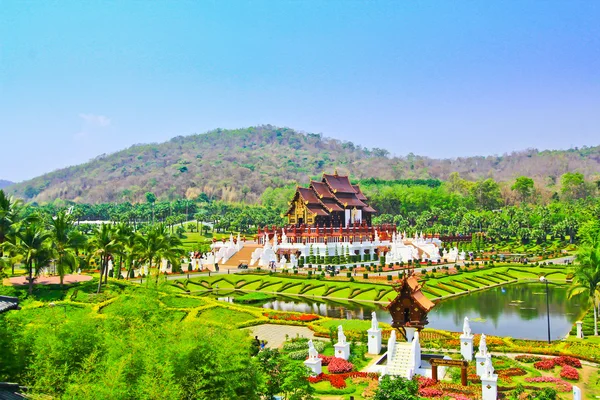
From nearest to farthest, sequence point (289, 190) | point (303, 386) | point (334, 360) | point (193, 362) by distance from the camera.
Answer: point (193, 362), point (303, 386), point (334, 360), point (289, 190)

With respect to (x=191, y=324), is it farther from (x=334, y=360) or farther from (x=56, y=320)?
(x=334, y=360)

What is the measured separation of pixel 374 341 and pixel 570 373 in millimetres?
7826

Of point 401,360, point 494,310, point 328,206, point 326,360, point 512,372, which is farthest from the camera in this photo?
point 328,206

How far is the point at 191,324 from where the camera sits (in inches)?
606

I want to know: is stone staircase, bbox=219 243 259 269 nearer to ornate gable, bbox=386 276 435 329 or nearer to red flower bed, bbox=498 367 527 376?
ornate gable, bbox=386 276 435 329

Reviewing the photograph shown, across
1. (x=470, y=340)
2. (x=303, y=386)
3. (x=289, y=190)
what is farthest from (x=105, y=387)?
(x=289, y=190)

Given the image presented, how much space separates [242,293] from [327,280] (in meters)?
7.51

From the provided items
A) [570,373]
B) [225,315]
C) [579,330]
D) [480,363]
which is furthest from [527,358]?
[225,315]

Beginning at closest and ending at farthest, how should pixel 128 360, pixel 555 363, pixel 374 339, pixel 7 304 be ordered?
pixel 128 360
pixel 7 304
pixel 555 363
pixel 374 339

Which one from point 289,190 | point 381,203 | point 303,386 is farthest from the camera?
point 289,190

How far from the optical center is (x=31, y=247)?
38562mm

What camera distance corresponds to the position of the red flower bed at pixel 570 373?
2033 centimetres

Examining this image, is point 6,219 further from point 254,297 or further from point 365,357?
point 365,357

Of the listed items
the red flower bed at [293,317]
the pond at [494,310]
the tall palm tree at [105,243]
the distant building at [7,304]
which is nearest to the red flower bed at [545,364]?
the pond at [494,310]
